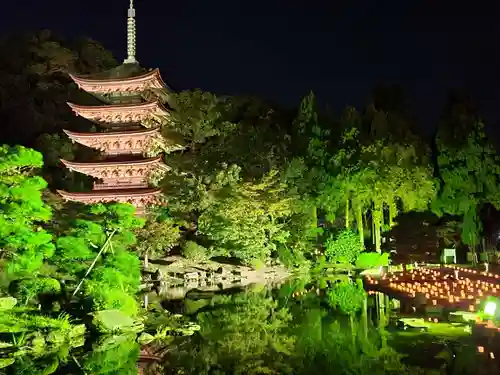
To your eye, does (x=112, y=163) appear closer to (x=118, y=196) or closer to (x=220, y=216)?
(x=118, y=196)

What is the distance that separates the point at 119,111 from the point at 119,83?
1224 millimetres

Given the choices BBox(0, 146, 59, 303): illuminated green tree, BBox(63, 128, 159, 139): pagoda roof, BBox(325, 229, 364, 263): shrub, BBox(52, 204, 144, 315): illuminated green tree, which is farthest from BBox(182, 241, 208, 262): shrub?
BBox(0, 146, 59, 303): illuminated green tree

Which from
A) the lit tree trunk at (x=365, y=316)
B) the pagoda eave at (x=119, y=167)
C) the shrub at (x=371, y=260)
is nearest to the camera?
the lit tree trunk at (x=365, y=316)

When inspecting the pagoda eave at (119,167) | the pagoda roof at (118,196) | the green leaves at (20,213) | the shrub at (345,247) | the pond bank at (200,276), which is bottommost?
the pond bank at (200,276)

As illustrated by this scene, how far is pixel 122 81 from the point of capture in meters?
25.7

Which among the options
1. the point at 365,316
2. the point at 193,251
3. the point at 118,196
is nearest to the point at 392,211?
the point at 193,251

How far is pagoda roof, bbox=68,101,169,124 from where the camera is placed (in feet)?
83.5

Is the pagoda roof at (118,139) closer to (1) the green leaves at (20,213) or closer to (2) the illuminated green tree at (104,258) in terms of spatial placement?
(2) the illuminated green tree at (104,258)

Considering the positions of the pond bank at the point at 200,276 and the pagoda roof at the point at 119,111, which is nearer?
the pond bank at the point at 200,276

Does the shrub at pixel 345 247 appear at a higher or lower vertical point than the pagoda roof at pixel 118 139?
lower

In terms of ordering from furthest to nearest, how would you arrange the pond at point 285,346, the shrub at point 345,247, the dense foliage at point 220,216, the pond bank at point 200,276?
1. the shrub at point 345,247
2. the pond bank at point 200,276
3. the dense foliage at point 220,216
4. the pond at point 285,346

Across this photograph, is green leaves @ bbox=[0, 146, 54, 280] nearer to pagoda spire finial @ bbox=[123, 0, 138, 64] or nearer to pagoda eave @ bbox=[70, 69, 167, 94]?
pagoda eave @ bbox=[70, 69, 167, 94]

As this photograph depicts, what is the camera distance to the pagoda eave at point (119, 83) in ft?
83.8

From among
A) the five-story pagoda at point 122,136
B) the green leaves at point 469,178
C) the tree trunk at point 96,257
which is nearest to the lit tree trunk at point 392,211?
the green leaves at point 469,178
